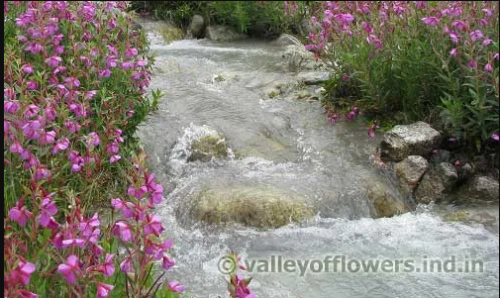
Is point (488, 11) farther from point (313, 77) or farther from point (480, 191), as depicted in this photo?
point (313, 77)

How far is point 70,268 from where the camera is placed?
1879mm

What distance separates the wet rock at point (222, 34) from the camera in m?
9.39

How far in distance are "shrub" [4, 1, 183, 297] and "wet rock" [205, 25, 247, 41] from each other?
3652mm

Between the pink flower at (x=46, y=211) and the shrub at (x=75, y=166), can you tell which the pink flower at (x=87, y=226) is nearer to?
the shrub at (x=75, y=166)

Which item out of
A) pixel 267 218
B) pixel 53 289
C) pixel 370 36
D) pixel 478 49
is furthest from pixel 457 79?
pixel 53 289

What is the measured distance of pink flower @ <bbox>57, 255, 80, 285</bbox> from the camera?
1.87 meters

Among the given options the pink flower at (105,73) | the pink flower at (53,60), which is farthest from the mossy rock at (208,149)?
the pink flower at (53,60)

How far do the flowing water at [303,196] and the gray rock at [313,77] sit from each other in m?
0.52

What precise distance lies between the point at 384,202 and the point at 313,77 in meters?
2.51

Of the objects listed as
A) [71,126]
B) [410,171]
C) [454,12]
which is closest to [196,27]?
[454,12]

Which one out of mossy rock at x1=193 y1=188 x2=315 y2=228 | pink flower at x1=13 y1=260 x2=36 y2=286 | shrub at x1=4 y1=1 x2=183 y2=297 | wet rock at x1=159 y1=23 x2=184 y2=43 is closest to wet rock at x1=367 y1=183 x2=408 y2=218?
mossy rock at x1=193 y1=188 x2=315 y2=228

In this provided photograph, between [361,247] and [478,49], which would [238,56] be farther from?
[361,247]

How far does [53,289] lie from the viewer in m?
2.33

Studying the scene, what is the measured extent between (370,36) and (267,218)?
223 centimetres
